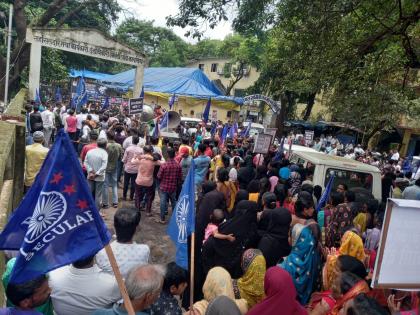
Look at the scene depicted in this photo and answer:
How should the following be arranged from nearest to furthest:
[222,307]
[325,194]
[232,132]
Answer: [222,307]
[325,194]
[232,132]

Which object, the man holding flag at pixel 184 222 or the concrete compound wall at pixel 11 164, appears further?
the concrete compound wall at pixel 11 164

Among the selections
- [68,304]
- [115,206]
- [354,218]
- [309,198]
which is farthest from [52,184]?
[115,206]

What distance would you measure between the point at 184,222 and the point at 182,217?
0.24 ft

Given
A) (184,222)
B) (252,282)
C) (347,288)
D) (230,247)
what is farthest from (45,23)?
(347,288)

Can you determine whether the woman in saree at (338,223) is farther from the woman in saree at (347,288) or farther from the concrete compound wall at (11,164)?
the concrete compound wall at (11,164)

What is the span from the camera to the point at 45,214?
7.55ft

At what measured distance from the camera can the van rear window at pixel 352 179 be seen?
7.18 meters

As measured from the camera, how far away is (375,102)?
1260cm

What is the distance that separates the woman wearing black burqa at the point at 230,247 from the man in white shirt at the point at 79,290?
7.22ft

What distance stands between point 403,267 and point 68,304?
223 cm

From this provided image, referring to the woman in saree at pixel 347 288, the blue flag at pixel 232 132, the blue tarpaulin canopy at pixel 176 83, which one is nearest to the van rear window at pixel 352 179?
the woman in saree at pixel 347 288

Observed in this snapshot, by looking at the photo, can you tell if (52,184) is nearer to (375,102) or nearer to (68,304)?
(68,304)

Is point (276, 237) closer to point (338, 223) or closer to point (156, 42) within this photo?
point (338, 223)

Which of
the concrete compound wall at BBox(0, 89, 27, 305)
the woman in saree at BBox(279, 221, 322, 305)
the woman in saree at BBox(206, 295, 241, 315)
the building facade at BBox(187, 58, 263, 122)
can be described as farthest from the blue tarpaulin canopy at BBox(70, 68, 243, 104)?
the woman in saree at BBox(206, 295, 241, 315)
